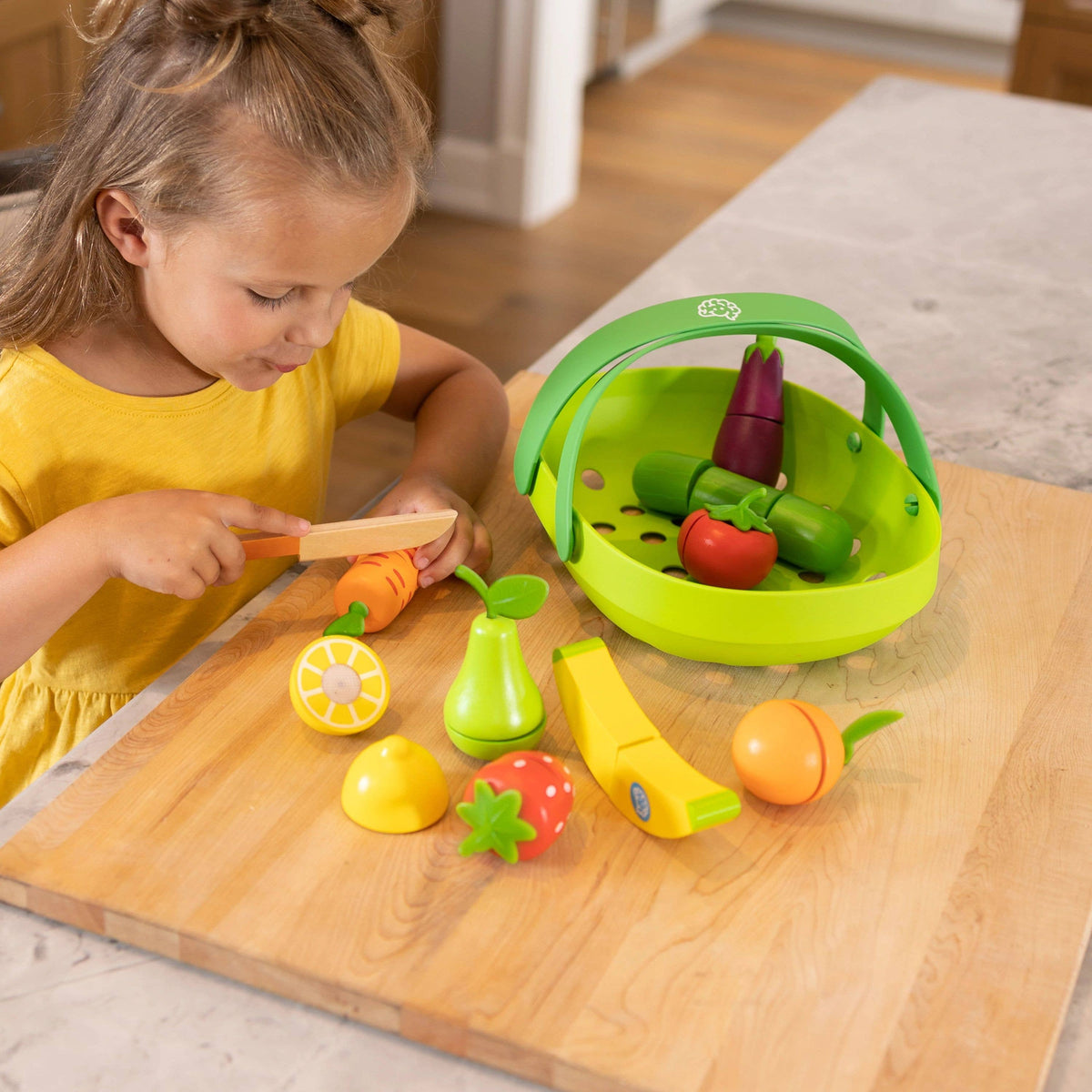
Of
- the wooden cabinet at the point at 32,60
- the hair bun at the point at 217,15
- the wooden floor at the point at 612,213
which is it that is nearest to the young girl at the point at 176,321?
the hair bun at the point at 217,15

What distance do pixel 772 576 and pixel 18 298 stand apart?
54cm

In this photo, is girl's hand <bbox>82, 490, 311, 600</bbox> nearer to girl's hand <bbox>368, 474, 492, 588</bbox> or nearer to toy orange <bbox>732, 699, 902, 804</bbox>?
girl's hand <bbox>368, 474, 492, 588</bbox>

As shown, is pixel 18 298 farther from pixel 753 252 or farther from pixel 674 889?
pixel 753 252

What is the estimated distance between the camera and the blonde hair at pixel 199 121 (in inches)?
30.1

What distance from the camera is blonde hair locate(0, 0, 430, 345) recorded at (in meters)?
0.77

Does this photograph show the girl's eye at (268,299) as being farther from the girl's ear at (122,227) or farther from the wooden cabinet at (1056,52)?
the wooden cabinet at (1056,52)

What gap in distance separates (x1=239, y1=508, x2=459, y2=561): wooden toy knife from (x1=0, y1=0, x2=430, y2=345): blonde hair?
200 mm

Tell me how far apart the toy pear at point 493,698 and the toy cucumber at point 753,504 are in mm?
224

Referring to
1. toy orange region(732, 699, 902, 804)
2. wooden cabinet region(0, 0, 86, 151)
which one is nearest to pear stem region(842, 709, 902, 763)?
toy orange region(732, 699, 902, 804)

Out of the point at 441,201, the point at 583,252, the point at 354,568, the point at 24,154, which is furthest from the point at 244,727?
the point at 441,201

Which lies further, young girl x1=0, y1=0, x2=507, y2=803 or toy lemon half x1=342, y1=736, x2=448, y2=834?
young girl x1=0, y1=0, x2=507, y2=803

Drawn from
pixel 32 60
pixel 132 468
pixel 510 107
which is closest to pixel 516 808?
pixel 132 468

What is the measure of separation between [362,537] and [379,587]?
0.04 metres

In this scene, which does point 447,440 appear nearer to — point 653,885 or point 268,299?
point 268,299
